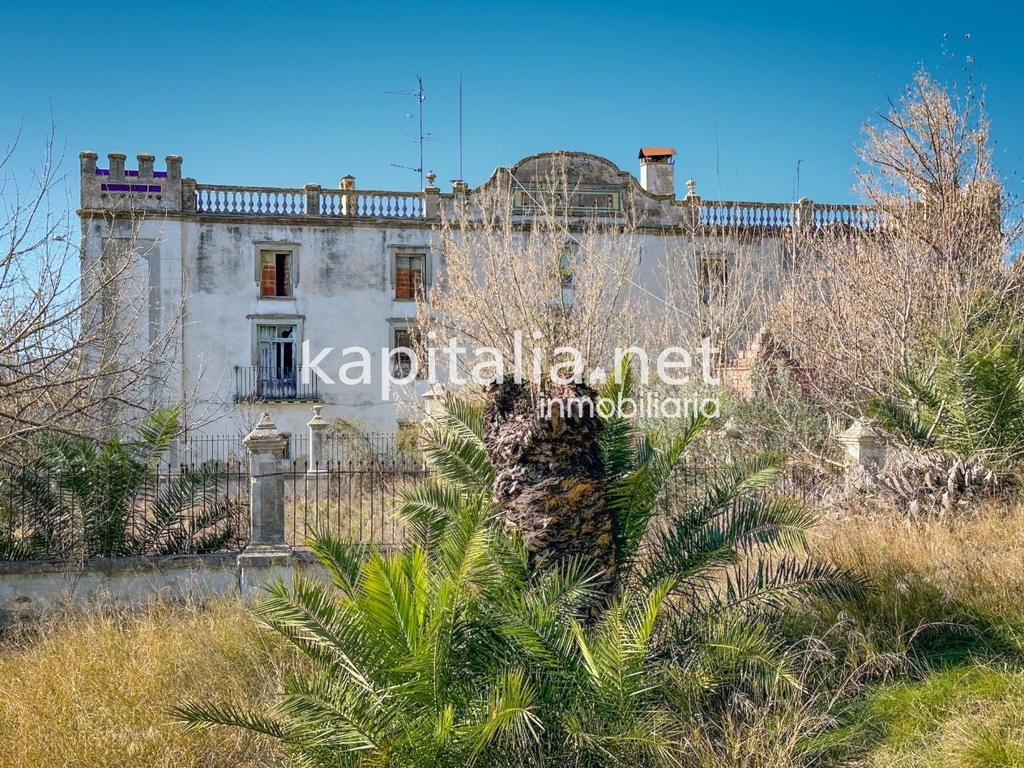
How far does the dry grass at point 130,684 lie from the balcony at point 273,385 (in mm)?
16296

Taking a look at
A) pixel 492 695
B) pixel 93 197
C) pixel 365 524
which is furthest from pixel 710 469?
pixel 93 197

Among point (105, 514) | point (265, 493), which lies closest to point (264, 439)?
point (265, 493)

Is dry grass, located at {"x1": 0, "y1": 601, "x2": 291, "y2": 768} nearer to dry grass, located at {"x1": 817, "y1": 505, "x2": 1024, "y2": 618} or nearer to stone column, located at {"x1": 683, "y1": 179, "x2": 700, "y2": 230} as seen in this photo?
dry grass, located at {"x1": 817, "y1": 505, "x2": 1024, "y2": 618}

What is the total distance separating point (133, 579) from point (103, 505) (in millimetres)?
884

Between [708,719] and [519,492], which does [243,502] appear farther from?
[708,719]

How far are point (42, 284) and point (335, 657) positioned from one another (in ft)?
14.8

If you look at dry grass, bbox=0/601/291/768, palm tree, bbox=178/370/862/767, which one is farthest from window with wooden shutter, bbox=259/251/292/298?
palm tree, bbox=178/370/862/767

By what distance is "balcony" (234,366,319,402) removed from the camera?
2347 cm

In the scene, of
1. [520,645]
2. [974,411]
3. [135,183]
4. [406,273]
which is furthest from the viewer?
[406,273]

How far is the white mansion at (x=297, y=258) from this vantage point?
22.9m

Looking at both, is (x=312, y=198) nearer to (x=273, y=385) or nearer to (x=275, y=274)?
(x=275, y=274)

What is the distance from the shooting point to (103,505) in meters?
8.62

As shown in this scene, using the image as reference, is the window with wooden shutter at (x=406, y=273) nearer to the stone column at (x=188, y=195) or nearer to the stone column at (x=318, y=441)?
the stone column at (x=318, y=441)

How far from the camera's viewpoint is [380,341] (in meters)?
24.6
